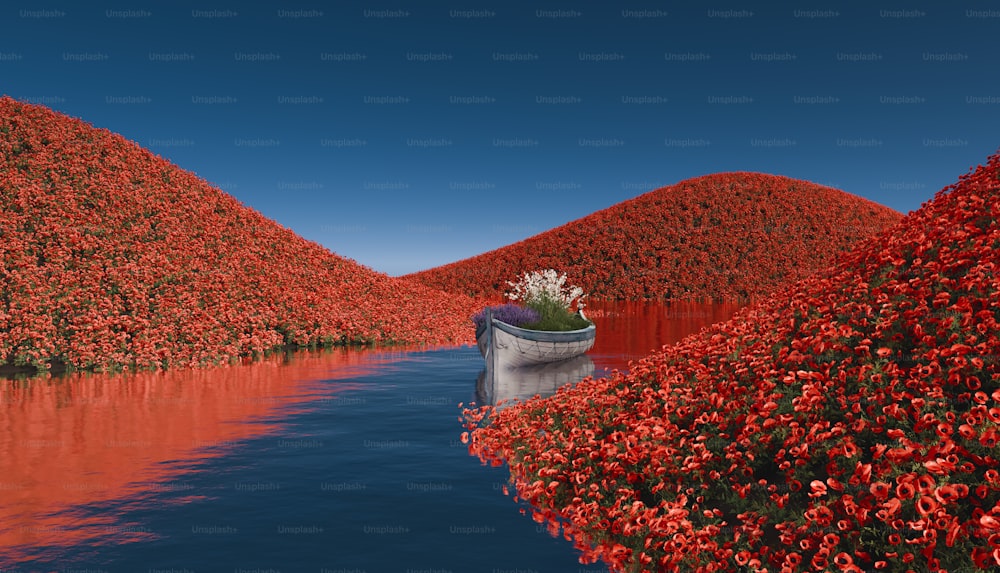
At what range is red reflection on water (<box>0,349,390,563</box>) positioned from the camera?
9250 mm

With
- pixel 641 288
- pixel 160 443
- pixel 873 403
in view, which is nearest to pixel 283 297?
pixel 160 443

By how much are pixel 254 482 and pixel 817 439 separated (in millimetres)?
8871

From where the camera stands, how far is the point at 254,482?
1084cm

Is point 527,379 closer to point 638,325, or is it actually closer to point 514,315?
point 514,315

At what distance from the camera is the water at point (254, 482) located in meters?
8.11

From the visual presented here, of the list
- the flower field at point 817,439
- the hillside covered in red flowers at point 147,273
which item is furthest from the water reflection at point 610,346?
the hillside covered in red flowers at point 147,273

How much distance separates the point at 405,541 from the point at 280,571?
1.65m

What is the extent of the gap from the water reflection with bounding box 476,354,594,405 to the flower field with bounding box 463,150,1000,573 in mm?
4019

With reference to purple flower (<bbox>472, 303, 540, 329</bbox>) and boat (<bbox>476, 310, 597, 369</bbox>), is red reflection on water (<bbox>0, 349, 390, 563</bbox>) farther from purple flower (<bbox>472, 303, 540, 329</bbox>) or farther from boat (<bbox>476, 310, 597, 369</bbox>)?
purple flower (<bbox>472, 303, 540, 329</bbox>)

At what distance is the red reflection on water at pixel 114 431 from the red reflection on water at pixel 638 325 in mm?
10805

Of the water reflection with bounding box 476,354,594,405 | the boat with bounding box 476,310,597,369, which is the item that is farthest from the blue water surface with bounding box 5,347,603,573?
the boat with bounding box 476,310,597,369

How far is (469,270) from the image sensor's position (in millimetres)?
82688

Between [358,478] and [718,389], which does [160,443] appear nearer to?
[358,478]

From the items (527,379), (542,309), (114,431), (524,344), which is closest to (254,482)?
(114,431)
